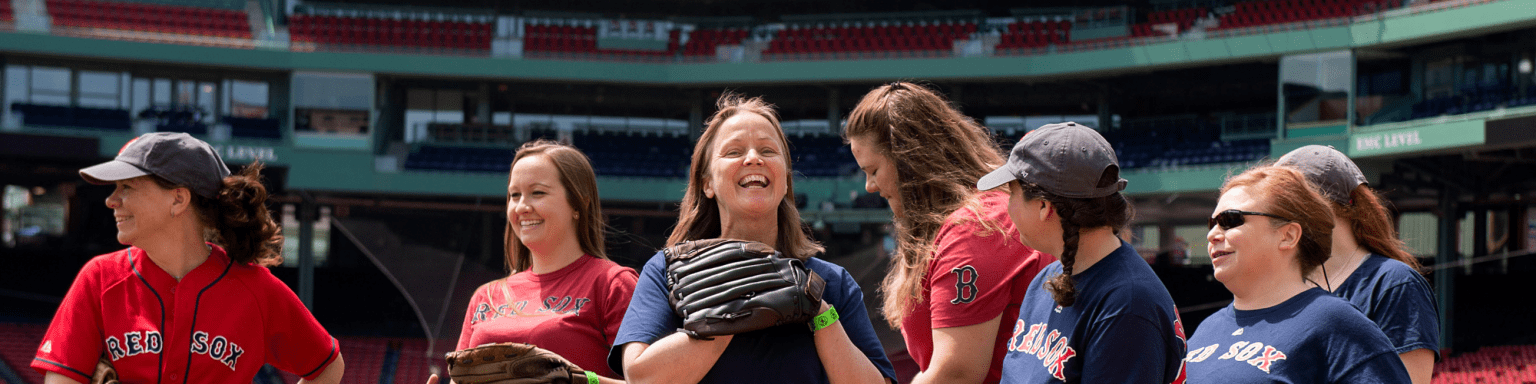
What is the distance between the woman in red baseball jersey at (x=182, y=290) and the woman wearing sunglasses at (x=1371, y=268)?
3181 millimetres

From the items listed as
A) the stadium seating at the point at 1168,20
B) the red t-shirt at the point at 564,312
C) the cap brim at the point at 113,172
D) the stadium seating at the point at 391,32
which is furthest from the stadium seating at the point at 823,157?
the cap brim at the point at 113,172

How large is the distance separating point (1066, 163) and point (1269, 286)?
674mm

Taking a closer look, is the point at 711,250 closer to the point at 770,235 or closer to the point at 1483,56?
the point at 770,235

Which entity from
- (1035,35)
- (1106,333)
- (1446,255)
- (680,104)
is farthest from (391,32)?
(1106,333)

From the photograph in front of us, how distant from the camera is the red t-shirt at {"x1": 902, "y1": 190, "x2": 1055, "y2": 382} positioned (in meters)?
2.60

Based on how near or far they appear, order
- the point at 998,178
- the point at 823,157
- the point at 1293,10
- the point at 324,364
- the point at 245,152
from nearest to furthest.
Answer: the point at 998,178, the point at 324,364, the point at 245,152, the point at 1293,10, the point at 823,157

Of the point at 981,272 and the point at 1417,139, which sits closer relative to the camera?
the point at 981,272

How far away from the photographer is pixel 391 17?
23312mm

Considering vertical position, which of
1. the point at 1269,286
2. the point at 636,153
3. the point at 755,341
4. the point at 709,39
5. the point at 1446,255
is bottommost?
the point at 1446,255

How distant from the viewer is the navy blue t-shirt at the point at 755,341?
95.0 inches

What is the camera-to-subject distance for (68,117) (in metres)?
20.2

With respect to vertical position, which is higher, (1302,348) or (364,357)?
(1302,348)

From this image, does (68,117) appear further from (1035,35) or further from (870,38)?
(1035,35)

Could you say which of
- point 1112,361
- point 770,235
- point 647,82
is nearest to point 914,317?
point 770,235
